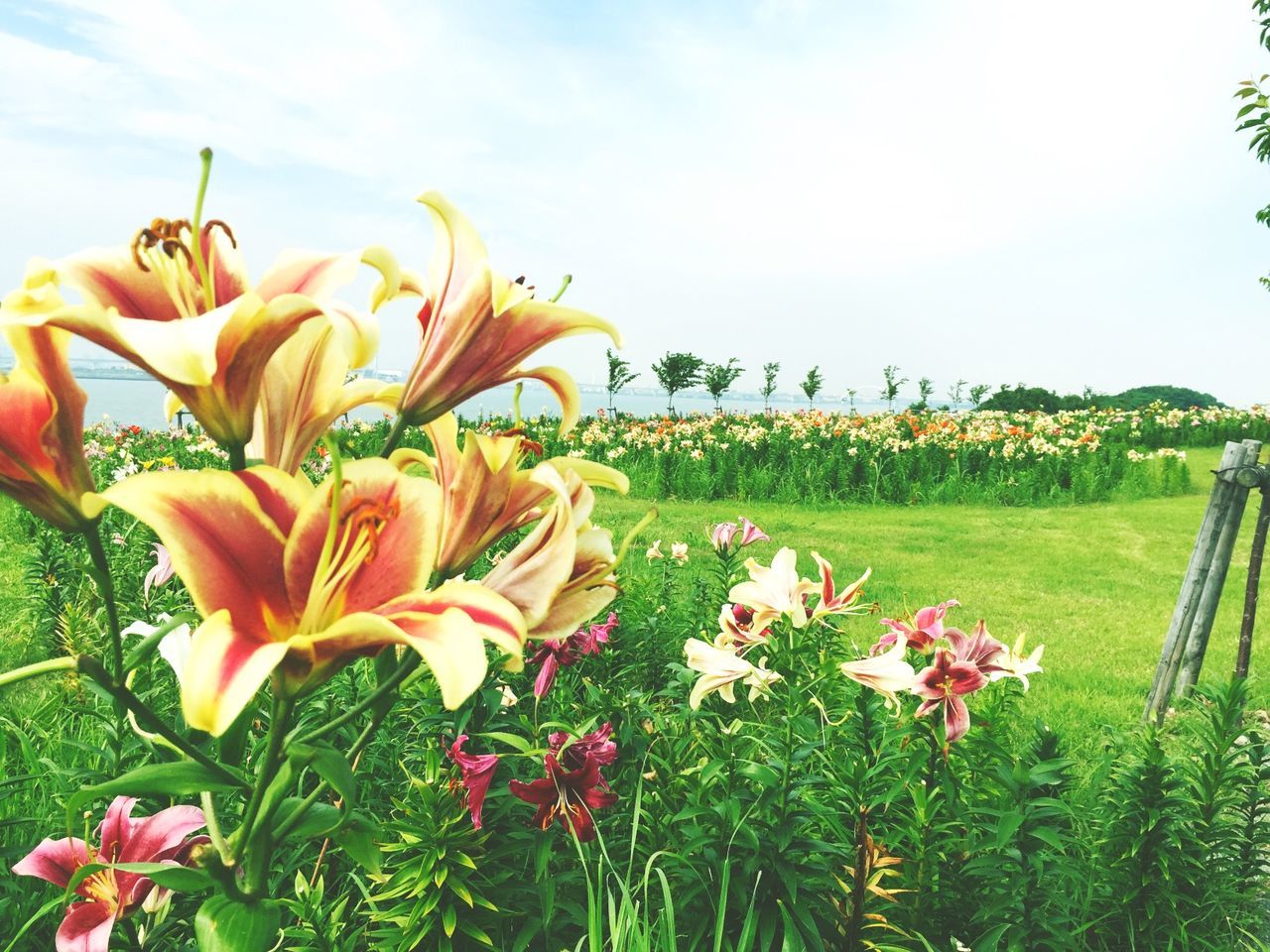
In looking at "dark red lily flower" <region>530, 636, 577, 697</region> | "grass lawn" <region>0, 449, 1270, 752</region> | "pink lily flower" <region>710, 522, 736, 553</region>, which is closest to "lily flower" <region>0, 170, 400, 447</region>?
"dark red lily flower" <region>530, 636, 577, 697</region>

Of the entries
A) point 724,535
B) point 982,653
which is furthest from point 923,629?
point 724,535

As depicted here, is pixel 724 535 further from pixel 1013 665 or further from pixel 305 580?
pixel 305 580

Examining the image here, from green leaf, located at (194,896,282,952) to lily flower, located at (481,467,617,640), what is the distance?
348 millimetres

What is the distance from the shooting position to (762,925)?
149 cm

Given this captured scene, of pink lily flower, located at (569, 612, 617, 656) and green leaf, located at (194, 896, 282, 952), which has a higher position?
green leaf, located at (194, 896, 282, 952)

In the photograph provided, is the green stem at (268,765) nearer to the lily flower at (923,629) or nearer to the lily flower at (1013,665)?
the lily flower at (923,629)

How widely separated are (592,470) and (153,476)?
392 mm

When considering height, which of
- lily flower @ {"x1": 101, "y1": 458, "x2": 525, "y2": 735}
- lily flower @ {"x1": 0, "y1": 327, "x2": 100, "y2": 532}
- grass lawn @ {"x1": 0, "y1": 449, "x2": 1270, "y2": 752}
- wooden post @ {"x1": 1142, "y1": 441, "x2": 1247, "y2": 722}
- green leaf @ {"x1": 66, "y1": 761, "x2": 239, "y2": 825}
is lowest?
grass lawn @ {"x1": 0, "y1": 449, "x2": 1270, "y2": 752}

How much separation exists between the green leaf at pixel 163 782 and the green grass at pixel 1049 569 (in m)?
3.36

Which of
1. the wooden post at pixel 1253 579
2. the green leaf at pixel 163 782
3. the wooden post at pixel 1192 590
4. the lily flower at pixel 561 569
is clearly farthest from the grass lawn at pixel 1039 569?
the green leaf at pixel 163 782

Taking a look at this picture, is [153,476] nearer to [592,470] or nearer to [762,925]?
[592,470]

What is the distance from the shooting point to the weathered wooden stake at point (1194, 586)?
331cm

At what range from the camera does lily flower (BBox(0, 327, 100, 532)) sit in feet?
2.20

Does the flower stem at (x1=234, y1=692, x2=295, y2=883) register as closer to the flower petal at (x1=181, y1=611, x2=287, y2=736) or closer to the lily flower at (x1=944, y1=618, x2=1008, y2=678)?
the flower petal at (x1=181, y1=611, x2=287, y2=736)
